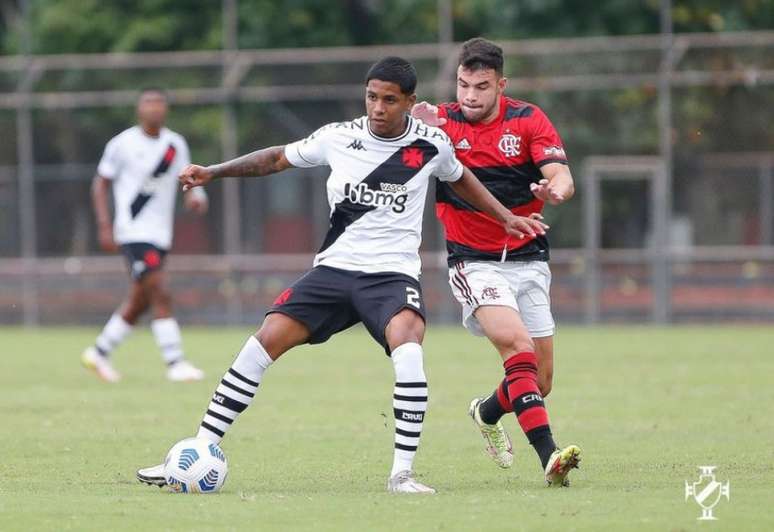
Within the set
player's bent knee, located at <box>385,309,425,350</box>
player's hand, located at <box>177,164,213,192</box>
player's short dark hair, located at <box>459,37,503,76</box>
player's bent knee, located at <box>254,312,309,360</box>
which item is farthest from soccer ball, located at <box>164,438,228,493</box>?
player's short dark hair, located at <box>459,37,503,76</box>

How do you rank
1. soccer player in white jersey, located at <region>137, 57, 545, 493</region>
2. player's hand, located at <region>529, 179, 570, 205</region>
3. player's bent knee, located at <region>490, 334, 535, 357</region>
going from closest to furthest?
soccer player in white jersey, located at <region>137, 57, 545, 493</region> < player's hand, located at <region>529, 179, 570, 205</region> < player's bent knee, located at <region>490, 334, 535, 357</region>

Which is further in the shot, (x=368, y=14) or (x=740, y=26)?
(x=368, y=14)

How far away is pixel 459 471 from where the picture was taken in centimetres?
848

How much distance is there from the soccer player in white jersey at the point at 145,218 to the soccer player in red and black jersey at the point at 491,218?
→ 626cm

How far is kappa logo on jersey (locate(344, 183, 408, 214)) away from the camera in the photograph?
7.78 metres

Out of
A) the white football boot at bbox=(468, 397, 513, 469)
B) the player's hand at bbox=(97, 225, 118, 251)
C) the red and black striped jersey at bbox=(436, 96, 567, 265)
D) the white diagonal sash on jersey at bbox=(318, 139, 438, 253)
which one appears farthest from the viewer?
the player's hand at bbox=(97, 225, 118, 251)

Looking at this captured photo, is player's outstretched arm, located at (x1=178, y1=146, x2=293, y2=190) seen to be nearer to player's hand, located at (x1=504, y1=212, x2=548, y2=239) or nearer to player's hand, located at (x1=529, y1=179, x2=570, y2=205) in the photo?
player's hand, located at (x1=504, y1=212, x2=548, y2=239)

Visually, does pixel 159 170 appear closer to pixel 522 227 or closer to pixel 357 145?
pixel 357 145

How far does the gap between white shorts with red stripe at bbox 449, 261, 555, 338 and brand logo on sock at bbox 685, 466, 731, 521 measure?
150 centimetres

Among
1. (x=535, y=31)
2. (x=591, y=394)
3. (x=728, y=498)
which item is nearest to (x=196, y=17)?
(x=535, y=31)

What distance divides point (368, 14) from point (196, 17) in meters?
3.41

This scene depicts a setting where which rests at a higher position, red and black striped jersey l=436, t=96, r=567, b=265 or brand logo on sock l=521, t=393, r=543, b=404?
red and black striped jersey l=436, t=96, r=567, b=265

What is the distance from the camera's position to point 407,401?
753cm

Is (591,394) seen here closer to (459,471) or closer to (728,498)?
(459,471)
